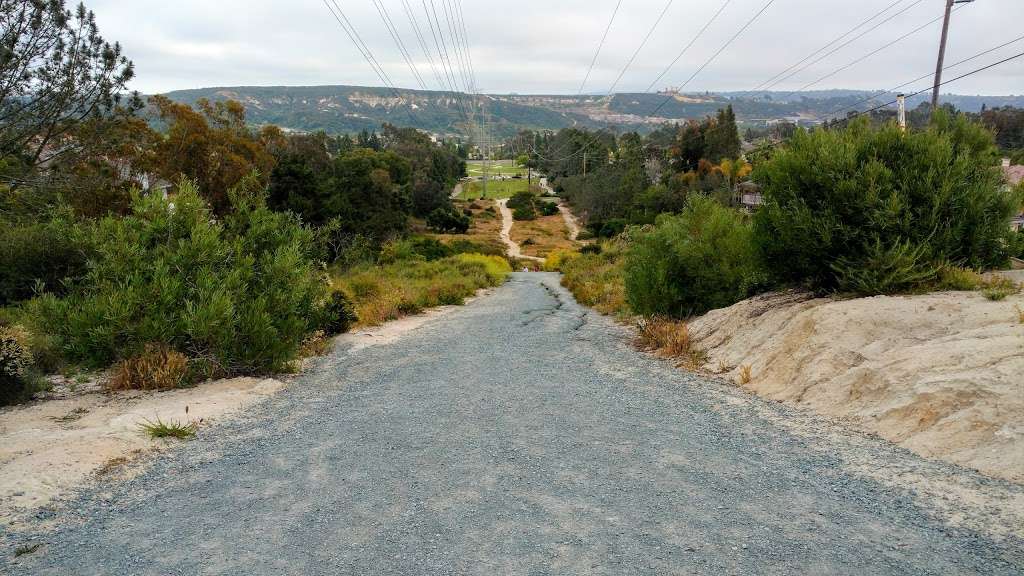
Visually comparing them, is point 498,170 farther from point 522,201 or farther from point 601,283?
point 601,283

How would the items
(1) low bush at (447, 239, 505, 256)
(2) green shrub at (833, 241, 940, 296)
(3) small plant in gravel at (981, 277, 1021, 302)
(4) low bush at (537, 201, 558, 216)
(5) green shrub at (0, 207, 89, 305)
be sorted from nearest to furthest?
(3) small plant in gravel at (981, 277, 1021, 302), (2) green shrub at (833, 241, 940, 296), (5) green shrub at (0, 207, 89, 305), (1) low bush at (447, 239, 505, 256), (4) low bush at (537, 201, 558, 216)

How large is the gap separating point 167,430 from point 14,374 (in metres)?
3.45

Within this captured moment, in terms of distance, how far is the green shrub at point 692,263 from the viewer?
1356 centimetres

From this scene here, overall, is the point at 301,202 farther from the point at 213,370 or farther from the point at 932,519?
the point at 932,519

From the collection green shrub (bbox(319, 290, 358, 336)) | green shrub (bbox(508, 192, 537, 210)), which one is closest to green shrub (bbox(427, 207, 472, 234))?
green shrub (bbox(508, 192, 537, 210))

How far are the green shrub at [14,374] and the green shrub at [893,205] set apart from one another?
35.9 feet

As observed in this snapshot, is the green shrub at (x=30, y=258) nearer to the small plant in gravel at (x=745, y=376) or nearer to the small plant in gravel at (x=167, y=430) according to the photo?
the small plant in gravel at (x=167, y=430)

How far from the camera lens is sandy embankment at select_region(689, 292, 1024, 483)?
18.7 ft

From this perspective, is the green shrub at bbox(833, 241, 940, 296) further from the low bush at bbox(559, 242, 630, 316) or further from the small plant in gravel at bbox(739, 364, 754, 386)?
the low bush at bbox(559, 242, 630, 316)

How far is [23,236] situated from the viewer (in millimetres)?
17688

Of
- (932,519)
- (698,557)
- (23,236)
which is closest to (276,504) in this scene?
(698,557)

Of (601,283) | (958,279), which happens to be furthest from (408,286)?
(958,279)

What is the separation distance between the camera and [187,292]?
9.72m

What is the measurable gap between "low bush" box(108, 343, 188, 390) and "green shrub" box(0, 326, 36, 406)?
0.98 meters
